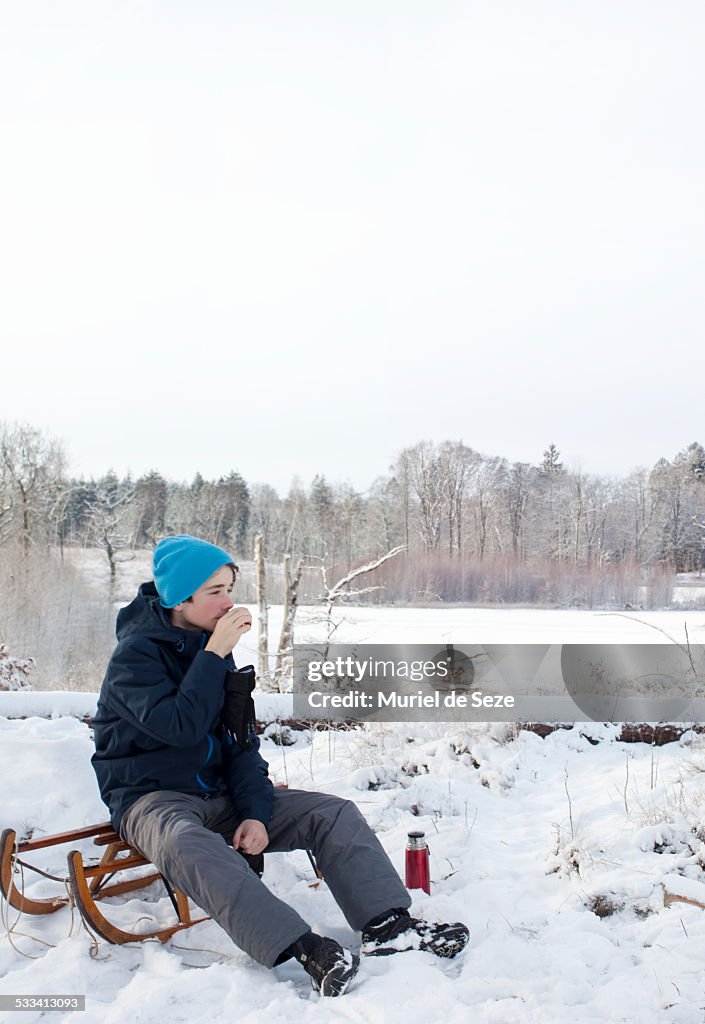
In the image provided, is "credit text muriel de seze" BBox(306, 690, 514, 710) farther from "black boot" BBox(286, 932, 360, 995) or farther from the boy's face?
"black boot" BBox(286, 932, 360, 995)

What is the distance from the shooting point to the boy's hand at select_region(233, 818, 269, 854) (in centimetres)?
275

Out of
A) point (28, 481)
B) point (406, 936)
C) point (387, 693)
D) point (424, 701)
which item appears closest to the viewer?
point (406, 936)

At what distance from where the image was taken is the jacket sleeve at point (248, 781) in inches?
112

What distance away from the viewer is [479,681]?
8.98m

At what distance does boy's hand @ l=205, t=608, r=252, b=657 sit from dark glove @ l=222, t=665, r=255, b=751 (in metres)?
0.16

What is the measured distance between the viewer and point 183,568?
292 centimetres

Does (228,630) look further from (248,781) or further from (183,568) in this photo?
(248,781)

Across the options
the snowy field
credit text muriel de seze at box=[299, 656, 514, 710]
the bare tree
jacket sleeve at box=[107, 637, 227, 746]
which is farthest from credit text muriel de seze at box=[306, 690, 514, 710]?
the bare tree

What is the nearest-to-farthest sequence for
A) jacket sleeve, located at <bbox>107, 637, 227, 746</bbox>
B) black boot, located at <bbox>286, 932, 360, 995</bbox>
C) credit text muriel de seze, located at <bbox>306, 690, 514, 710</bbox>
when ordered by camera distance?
black boot, located at <bbox>286, 932, 360, 995</bbox>, jacket sleeve, located at <bbox>107, 637, 227, 746</bbox>, credit text muriel de seze, located at <bbox>306, 690, 514, 710</bbox>

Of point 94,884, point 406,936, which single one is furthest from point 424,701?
point 406,936

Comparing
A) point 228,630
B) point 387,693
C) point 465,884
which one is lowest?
point 387,693

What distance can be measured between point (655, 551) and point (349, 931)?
14.3 m

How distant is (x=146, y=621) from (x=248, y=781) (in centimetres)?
67

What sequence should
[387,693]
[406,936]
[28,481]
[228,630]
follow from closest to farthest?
1. [406,936]
2. [228,630]
3. [387,693]
4. [28,481]
